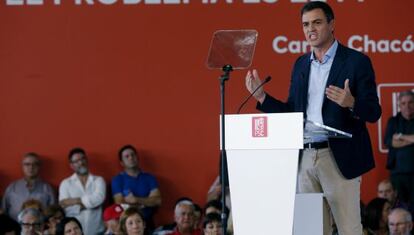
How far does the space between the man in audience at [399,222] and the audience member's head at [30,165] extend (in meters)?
3.37

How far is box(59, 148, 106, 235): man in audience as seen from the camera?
28.1 feet

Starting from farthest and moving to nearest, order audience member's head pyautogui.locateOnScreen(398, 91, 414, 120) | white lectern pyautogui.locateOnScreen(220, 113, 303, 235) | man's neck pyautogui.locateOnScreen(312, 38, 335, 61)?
audience member's head pyautogui.locateOnScreen(398, 91, 414, 120), man's neck pyautogui.locateOnScreen(312, 38, 335, 61), white lectern pyautogui.locateOnScreen(220, 113, 303, 235)

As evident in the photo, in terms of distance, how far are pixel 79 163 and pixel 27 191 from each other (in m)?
0.57

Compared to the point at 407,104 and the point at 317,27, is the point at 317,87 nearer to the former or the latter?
the point at 317,27

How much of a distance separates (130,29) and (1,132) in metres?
1.61

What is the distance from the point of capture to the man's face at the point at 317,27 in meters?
4.75

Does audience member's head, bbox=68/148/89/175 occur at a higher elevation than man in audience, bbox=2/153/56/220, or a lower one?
higher

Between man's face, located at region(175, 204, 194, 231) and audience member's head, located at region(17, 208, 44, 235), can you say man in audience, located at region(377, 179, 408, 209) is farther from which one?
audience member's head, located at region(17, 208, 44, 235)

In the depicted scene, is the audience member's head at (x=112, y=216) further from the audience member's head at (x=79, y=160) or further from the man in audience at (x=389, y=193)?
the man in audience at (x=389, y=193)

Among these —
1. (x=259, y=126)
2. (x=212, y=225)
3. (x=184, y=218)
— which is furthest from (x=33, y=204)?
(x=259, y=126)

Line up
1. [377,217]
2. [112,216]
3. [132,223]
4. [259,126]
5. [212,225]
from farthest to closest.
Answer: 1. [112,216]
2. [377,217]
3. [132,223]
4. [212,225]
5. [259,126]

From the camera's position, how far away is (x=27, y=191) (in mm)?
8680

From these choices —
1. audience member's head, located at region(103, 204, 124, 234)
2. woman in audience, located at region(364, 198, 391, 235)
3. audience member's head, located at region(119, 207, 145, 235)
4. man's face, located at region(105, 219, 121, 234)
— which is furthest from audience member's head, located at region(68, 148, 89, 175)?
woman in audience, located at region(364, 198, 391, 235)

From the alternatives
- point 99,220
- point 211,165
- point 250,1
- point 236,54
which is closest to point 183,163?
→ point 211,165
